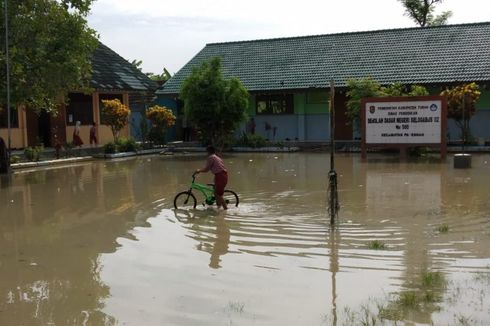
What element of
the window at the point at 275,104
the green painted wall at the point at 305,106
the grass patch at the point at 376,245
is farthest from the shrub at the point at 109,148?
the grass patch at the point at 376,245

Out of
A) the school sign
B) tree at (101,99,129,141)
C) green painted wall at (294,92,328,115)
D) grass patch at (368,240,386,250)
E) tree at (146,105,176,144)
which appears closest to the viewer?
grass patch at (368,240,386,250)

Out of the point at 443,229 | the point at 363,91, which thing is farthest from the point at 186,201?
the point at 363,91

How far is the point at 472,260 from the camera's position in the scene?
7281 millimetres

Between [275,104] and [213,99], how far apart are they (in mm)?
7089

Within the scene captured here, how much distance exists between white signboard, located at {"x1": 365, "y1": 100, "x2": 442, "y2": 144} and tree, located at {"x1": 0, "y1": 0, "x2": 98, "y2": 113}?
11.0m

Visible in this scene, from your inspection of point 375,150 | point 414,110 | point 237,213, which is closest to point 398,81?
point 375,150

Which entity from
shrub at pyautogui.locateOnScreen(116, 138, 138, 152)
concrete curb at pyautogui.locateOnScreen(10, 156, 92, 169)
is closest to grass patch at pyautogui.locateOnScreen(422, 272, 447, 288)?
concrete curb at pyautogui.locateOnScreen(10, 156, 92, 169)

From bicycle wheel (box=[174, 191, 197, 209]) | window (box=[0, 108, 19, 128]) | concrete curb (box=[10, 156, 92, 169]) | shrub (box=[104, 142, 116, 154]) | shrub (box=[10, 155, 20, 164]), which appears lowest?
bicycle wheel (box=[174, 191, 197, 209])

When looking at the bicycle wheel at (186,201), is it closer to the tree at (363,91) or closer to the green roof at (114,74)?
the tree at (363,91)

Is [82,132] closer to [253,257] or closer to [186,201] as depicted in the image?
[186,201]

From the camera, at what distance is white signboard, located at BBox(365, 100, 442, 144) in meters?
22.0

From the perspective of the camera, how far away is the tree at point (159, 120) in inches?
1138

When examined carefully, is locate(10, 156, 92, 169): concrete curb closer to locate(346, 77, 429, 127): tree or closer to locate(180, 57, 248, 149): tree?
locate(180, 57, 248, 149): tree

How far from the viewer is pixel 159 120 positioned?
2897cm
